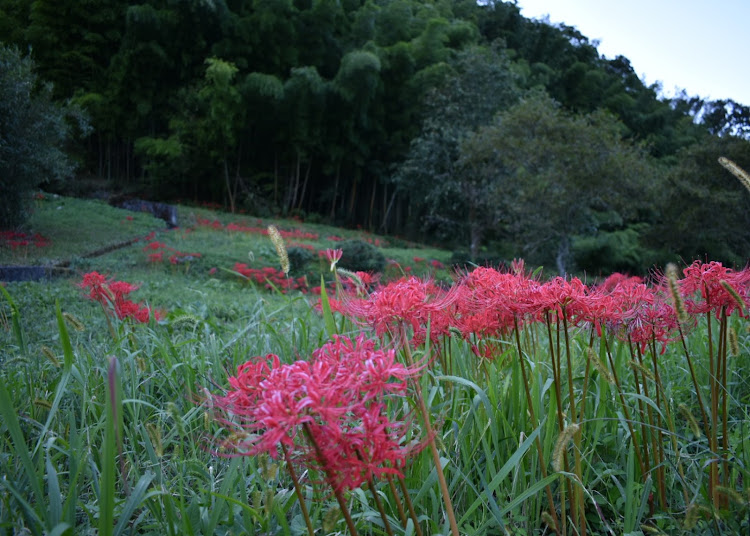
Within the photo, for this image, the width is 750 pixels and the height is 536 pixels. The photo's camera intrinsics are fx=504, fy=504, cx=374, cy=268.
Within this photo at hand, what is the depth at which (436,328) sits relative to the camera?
Result: 1257 millimetres

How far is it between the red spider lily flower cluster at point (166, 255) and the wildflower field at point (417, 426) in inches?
196

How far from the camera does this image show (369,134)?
19719 mm

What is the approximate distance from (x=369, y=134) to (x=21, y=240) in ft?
49.2

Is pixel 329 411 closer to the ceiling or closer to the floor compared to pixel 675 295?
closer to the floor

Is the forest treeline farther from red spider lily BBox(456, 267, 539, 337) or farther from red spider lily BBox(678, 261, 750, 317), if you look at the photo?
red spider lily BBox(678, 261, 750, 317)

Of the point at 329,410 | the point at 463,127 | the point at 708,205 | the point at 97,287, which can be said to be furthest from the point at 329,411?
the point at 463,127

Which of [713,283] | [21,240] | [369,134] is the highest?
[369,134]

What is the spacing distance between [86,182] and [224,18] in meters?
7.02

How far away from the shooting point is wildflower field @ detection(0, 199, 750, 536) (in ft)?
2.11

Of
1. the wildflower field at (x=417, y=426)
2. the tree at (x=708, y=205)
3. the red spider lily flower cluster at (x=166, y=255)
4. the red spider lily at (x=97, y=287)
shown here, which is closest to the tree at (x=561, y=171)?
the tree at (x=708, y=205)

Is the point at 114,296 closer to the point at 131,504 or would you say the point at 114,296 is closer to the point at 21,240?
the point at 131,504

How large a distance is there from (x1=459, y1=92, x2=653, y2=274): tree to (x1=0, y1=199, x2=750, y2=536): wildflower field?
29.8ft

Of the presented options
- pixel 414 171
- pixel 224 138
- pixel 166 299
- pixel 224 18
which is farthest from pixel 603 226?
pixel 166 299

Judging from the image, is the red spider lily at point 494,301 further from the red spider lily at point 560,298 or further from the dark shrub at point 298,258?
the dark shrub at point 298,258
